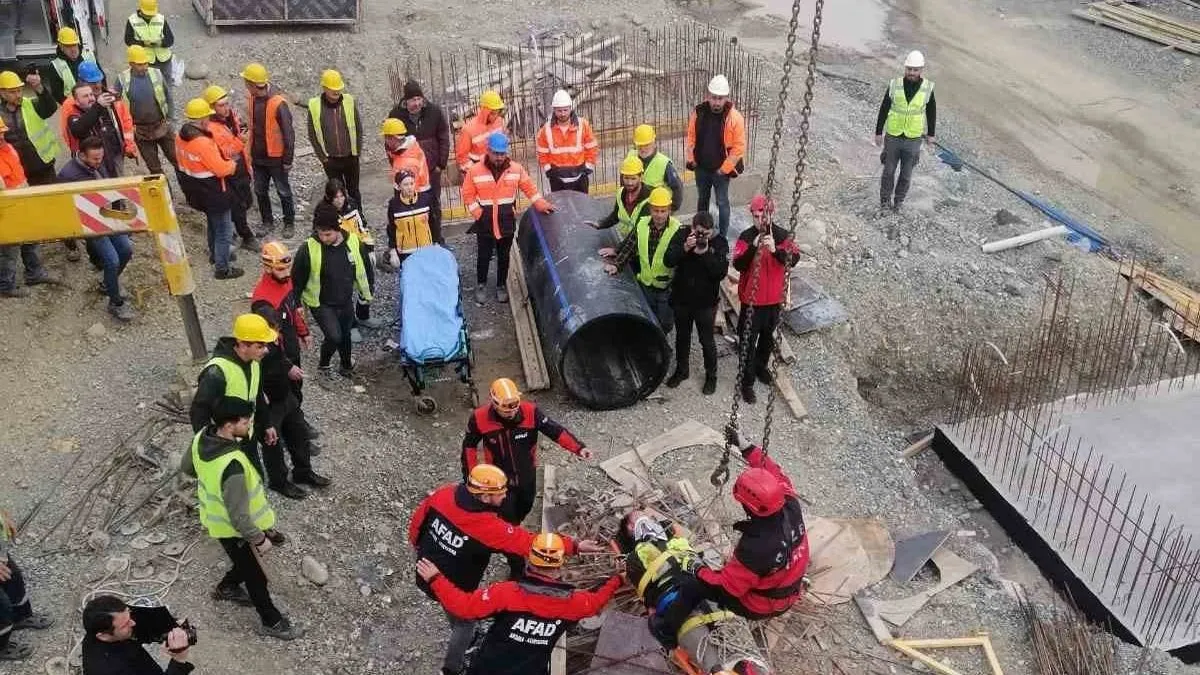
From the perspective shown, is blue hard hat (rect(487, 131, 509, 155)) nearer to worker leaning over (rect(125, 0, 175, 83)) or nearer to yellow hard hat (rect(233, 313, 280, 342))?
yellow hard hat (rect(233, 313, 280, 342))

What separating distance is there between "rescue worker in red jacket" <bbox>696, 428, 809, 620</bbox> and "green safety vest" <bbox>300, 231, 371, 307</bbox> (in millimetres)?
4215

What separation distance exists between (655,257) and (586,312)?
84cm

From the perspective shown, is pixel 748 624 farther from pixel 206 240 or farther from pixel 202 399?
pixel 206 240

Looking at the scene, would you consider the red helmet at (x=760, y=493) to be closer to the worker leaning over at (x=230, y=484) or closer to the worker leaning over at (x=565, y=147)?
the worker leaning over at (x=230, y=484)

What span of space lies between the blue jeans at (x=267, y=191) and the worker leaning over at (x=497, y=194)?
86.1 inches

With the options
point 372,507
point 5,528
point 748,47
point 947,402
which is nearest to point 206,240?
point 372,507

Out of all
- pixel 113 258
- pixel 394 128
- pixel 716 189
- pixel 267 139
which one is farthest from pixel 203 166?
pixel 716 189

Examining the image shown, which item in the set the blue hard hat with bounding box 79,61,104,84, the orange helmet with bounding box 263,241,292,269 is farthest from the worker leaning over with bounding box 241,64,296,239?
the orange helmet with bounding box 263,241,292,269

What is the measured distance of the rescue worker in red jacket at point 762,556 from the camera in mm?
5859

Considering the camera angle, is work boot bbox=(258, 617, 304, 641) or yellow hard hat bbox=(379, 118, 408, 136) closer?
work boot bbox=(258, 617, 304, 641)

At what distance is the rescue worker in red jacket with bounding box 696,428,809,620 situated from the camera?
5.86 meters

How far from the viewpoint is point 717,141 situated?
10656mm

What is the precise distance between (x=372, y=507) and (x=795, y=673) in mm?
3400

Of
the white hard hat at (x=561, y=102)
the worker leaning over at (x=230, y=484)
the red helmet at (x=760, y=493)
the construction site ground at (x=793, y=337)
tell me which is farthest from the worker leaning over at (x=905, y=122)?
the worker leaning over at (x=230, y=484)
